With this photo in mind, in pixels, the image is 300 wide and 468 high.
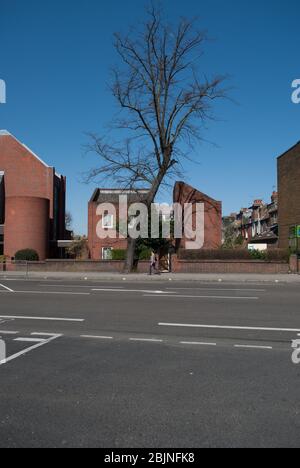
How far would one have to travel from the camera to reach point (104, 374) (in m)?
5.82

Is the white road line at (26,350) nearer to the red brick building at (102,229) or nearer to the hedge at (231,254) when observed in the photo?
the hedge at (231,254)

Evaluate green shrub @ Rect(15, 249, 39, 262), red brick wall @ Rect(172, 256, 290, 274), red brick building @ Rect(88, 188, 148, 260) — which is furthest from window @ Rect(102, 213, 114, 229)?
red brick wall @ Rect(172, 256, 290, 274)

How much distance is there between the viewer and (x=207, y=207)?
36.7 metres

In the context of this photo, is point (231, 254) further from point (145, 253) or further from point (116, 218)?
point (116, 218)

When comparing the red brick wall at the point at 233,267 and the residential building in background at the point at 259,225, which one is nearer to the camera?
the red brick wall at the point at 233,267

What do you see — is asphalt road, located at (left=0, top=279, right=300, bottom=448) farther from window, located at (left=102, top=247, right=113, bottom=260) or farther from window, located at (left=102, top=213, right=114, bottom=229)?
window, located at (left=102, top=213, right=114, bottom=229)

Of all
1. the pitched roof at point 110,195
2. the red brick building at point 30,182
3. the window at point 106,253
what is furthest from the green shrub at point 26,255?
the pitched roof at point 110,195

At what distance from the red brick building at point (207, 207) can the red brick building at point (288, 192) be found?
6576 millimetres

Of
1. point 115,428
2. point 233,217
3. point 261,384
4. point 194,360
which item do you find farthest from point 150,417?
point 233,217

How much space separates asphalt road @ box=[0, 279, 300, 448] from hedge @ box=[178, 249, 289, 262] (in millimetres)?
19677

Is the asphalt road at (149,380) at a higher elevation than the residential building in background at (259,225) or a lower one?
lower

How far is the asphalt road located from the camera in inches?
158

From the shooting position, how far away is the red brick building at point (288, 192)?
39459mm

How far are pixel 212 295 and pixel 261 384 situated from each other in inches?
409
